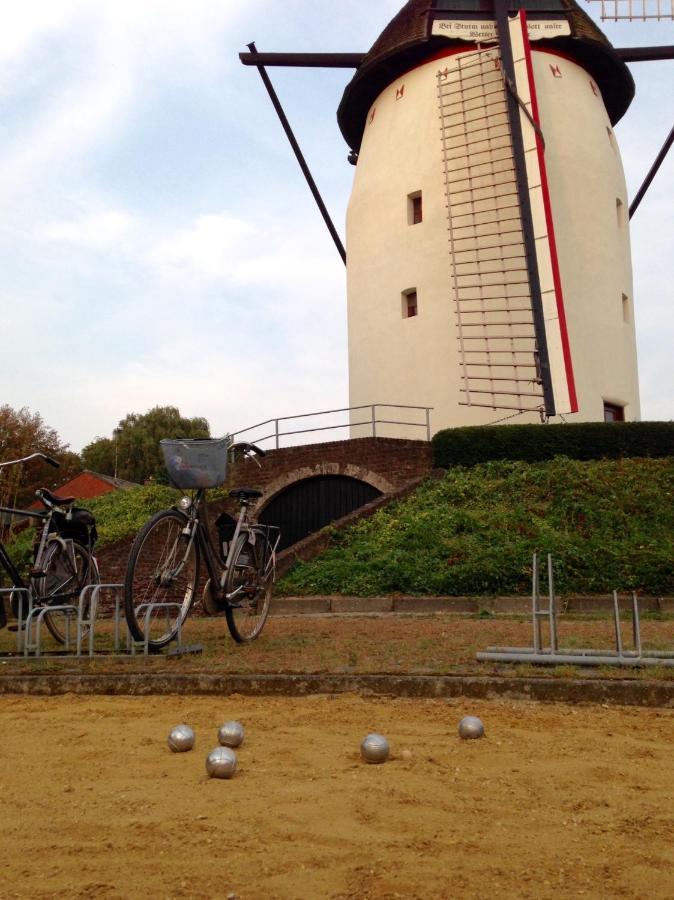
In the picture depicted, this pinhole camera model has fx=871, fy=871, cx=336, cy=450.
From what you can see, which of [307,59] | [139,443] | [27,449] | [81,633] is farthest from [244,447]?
[139,443]

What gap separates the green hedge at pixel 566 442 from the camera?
55.3 ft

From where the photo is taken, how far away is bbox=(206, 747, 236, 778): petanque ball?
3324 mm

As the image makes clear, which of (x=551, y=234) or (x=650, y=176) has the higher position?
(x=650, y=176)

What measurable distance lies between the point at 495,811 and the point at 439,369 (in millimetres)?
18937

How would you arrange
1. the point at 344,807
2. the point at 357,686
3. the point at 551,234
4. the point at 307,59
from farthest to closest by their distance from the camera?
the point at 307,59
the point at 551,234
the point at 357,686
the point at 344,807

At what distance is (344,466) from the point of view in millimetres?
18156

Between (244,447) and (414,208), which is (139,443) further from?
(244,447)

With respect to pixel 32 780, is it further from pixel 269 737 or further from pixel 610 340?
pixel 610 340

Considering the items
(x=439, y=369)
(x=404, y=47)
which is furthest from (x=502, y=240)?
(x=404, y=47)

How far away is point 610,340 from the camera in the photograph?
2181cm

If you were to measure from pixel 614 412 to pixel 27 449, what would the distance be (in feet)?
83.8

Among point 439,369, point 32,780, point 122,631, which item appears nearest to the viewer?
point 32,780

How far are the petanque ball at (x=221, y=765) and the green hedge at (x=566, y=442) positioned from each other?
14133 millimetres

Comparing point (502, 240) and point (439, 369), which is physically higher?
point (502, 240)
